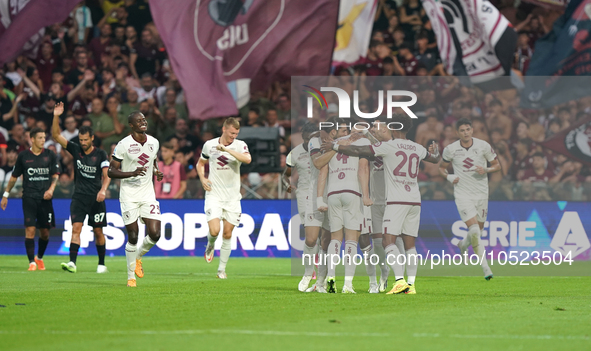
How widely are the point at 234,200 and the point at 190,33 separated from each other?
871 cm

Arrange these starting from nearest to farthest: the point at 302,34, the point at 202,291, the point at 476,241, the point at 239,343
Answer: the point at 239,343 < the point at 202,291 < the point at 476,241 < the point at 302,34

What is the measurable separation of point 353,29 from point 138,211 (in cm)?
1137

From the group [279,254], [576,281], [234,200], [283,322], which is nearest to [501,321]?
[283,322]

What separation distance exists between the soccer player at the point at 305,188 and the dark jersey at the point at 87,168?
3642 millimetres

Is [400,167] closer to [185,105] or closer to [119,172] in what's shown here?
[119,172]

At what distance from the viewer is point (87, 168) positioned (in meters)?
15.0

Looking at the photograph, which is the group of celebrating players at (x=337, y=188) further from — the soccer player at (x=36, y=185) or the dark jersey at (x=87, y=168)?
the soccer player at (x=36, y=185)

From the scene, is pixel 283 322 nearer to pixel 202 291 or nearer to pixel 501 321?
pixel 501 321

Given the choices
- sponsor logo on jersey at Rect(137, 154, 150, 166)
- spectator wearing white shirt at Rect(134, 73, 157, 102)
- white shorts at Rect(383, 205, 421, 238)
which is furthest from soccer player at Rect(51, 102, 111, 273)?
spectator wearing white shirt at Rect(134, 73, 157, 102)

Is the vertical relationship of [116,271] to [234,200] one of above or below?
below

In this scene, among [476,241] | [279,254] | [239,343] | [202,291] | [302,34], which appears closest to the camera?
[239,343]

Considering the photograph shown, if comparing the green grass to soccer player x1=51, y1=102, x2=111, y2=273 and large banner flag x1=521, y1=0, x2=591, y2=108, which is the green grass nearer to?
soccer player x1=51, y1=102, x2=111, y2=273

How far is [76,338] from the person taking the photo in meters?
6.88

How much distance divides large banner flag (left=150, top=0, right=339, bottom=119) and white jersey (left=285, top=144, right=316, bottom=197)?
832 centimetres
